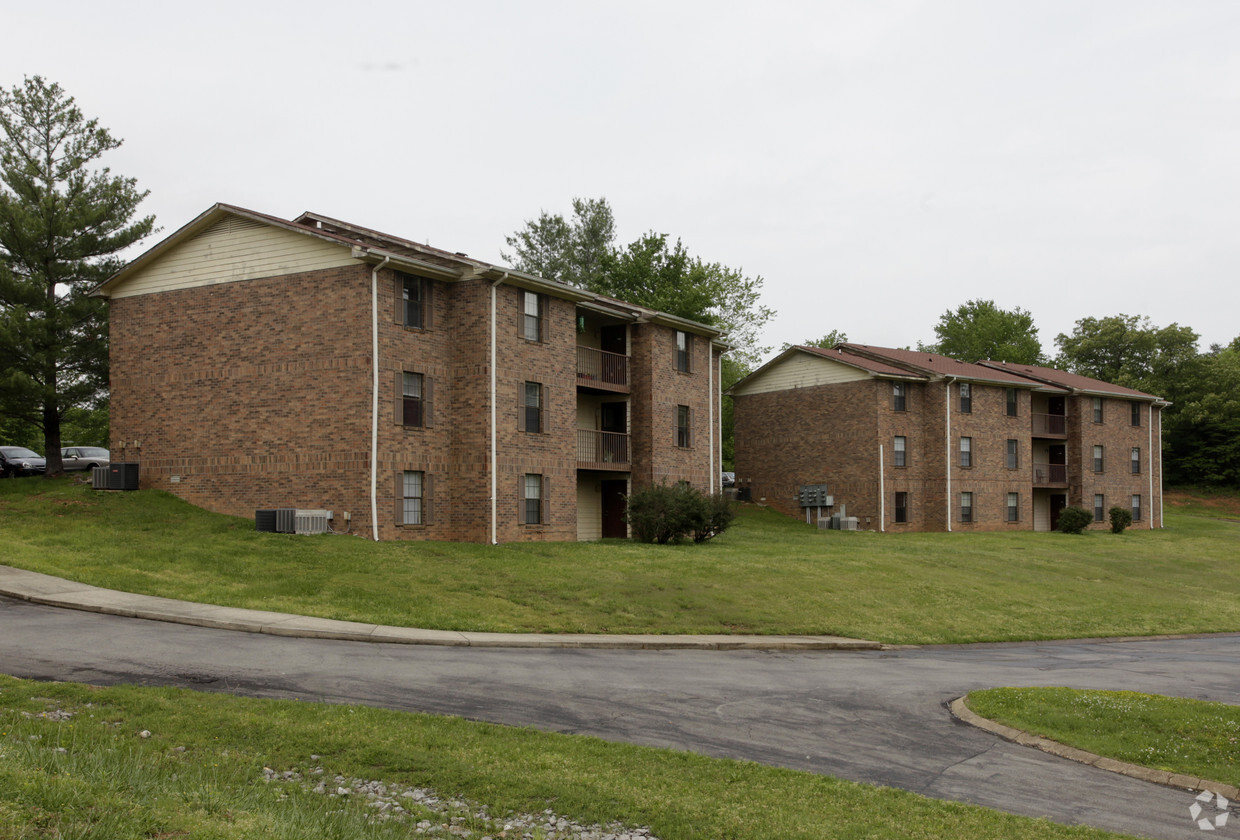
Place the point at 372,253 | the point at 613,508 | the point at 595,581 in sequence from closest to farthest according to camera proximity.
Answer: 1. the point at 595,581
2. the point at 372,253
3. the point at 613,508

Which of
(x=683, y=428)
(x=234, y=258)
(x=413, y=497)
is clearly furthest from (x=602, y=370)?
(x=234, y=258)

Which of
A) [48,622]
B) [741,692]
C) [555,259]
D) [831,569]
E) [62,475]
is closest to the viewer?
[741,692]

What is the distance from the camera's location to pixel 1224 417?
76.4 meters

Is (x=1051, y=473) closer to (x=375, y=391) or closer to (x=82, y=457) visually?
(x=375, y=391)

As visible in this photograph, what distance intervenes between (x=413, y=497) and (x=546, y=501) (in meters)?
4.56

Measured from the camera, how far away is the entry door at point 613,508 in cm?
3712

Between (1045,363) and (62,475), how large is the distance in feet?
275

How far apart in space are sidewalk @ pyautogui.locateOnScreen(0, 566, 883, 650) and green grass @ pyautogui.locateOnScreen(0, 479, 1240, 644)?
2.01ft

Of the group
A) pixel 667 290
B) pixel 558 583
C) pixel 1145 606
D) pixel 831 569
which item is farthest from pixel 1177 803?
pixel 667 290

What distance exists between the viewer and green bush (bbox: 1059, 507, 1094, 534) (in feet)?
165

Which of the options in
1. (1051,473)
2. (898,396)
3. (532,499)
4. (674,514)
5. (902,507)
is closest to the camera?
(532,499)

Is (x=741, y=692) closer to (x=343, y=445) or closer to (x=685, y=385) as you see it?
(x=343, y=445)

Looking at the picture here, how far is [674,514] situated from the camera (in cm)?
3128

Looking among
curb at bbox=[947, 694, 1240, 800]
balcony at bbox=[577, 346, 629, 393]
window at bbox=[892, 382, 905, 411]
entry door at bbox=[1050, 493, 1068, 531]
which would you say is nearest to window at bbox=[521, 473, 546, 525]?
balcony at bbox=[577, 346, 629, 393]
